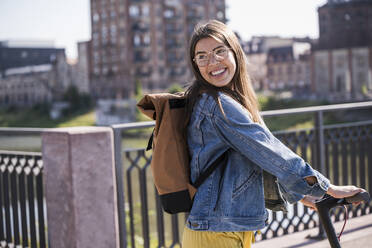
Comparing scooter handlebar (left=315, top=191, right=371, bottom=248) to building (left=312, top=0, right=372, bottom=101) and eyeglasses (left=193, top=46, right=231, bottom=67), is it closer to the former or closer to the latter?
eyeglasses (left=193, top=46, right=231, bottom=67)

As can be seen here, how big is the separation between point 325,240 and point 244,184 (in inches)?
100

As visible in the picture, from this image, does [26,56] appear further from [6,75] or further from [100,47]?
[100,47]

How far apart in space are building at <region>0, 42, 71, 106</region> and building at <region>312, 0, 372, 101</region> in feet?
119

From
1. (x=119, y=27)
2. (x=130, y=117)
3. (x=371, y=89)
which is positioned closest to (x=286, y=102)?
(x=371, y=89)

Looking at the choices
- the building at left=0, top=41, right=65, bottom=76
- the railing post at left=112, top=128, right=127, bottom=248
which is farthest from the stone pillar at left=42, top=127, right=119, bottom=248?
Result: the building at left=0, top=41, right=65, bottom=76

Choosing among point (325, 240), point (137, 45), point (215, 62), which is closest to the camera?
point (215, 62)

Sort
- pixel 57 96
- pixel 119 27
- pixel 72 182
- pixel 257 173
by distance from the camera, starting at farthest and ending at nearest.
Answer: pixel 57 96, pixel 119 27, pixel 72 182, pixel 257 173

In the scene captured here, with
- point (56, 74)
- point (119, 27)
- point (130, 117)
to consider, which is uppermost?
point (119, 27)

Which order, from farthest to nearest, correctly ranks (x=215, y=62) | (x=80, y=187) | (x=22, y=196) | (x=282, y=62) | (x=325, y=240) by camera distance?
(x=282, y=62) < (x=325, y=240) < (x=22, y=196) < (x=80, y=187) < (x=215, y=62)

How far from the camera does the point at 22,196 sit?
378 cm

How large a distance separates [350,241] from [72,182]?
2.41 m

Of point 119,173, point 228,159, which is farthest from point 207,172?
point 119,173

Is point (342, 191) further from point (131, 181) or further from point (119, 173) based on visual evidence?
point (131, 181)

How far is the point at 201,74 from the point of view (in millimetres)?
2025
